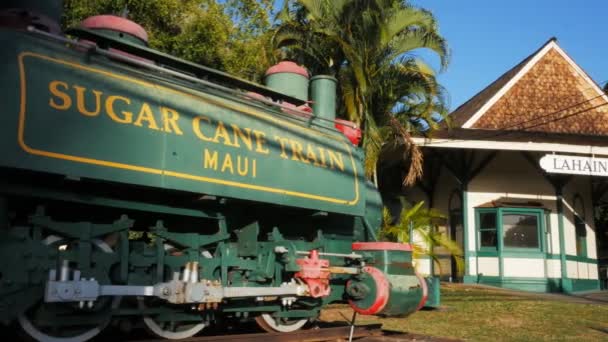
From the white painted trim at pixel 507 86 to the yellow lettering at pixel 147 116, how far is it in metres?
13.6

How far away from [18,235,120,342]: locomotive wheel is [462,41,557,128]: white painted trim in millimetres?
14176

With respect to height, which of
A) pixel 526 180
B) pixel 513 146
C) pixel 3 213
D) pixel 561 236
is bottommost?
pixel 3 213

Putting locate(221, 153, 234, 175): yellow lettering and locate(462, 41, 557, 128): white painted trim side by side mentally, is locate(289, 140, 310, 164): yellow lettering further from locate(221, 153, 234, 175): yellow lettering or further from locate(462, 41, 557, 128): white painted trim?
locate(462, 41, 557, 128): white painted trim

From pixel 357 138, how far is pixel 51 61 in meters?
4.56

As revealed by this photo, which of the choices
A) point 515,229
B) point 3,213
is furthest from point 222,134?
point 515,229

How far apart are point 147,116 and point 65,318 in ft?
6.02

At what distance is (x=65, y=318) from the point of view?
4.55 meters

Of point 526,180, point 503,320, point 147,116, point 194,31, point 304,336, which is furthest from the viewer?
point 526,180

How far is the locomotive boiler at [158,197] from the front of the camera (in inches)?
170

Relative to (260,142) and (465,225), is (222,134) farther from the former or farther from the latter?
(465,225)

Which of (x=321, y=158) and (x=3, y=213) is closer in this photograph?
(x=3, y=213)

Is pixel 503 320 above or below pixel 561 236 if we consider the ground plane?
below

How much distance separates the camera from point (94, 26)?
5.91 m

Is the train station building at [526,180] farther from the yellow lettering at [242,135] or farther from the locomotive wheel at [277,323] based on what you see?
the yellow lettering at [242,135]
